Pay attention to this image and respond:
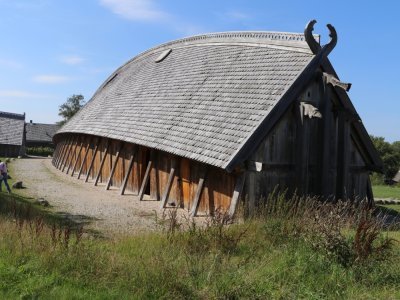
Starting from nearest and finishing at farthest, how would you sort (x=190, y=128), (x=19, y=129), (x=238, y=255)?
(x=238, y=255), (x=190, y=128), (x=19, y=129)

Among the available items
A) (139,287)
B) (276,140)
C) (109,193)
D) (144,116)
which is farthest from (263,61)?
(139,287)

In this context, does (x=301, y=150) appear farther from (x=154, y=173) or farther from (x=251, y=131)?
(x=154, y=173)

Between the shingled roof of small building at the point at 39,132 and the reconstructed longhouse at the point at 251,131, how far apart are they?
5523 centimetres

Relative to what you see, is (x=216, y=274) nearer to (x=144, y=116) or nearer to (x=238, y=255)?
(x=238, y=255)

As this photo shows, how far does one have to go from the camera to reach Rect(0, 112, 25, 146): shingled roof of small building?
57938 mm

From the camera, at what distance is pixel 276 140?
522 inches

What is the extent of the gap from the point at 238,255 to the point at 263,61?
355 inches

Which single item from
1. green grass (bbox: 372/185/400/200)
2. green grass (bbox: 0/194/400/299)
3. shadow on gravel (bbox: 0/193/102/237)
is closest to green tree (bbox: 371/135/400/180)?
green grass (bbox: 372/185/400/200)

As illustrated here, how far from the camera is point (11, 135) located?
194ft

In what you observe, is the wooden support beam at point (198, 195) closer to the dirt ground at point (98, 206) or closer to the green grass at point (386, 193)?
the dirt ground at point (98, 206)

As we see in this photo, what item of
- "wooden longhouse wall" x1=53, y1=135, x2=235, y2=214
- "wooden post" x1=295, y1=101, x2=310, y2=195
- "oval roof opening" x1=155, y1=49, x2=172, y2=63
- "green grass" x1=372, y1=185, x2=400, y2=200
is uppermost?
"oval roof opening" x1=155, y1=49, x2=172, y2=63

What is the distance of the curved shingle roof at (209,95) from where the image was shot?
1319cm

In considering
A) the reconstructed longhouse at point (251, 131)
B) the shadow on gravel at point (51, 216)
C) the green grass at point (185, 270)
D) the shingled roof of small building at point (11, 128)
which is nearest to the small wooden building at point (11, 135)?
the shingled roof of small building at point (11, 128)

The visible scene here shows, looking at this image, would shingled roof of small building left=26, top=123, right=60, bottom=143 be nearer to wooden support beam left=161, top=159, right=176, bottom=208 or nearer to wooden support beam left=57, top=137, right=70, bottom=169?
wooden support beam left=57, top=137, right=70, bottom=169
